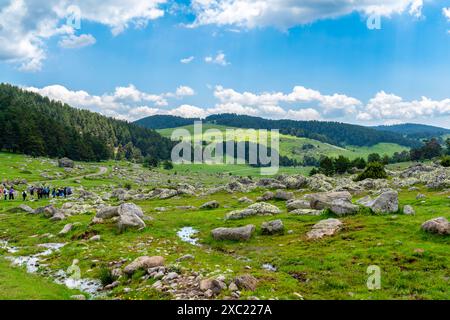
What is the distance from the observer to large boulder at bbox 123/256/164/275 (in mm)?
21062

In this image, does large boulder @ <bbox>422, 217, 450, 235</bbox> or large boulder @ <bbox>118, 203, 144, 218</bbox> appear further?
large boulder @ <bbox>118, 203, 144, 218</bbox>

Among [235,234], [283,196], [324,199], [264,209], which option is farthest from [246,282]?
[283,196]

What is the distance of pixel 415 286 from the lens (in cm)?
1661

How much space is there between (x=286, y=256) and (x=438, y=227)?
35.0 feet

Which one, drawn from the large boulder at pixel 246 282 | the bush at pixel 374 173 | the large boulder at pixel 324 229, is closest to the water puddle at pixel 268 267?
the large boulder at pixel 246 282

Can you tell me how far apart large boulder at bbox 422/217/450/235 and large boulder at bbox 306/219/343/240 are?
6.26m

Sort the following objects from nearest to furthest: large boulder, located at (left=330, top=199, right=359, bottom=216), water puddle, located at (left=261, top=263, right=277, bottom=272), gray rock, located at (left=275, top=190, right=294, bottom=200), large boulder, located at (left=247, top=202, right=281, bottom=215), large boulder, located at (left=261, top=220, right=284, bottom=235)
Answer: water puddle, located at (left=261, top=263, right=277, bottom=272), large boulder, located at (left=261, top=220, right=284, bottom=235), large boulder, located at (left=330, top=199, right=359, bottom=216), large boulder, located at (left=247, top=202, right=281, bottom=215), gray rock, located at (left=275, top=190, right=294, bottom=200)

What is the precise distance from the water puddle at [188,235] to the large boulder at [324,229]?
965 cm

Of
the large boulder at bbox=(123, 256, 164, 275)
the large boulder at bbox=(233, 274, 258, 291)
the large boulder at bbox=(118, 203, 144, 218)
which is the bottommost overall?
the large boulder at bbox=(123, 256, 164, 275)

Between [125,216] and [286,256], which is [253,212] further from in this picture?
[286,256]

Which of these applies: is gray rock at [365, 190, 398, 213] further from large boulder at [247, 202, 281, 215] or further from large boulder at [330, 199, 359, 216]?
large boulder at [247, 202, 281, 215]

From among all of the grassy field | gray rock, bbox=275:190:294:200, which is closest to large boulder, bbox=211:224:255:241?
the grassy field
